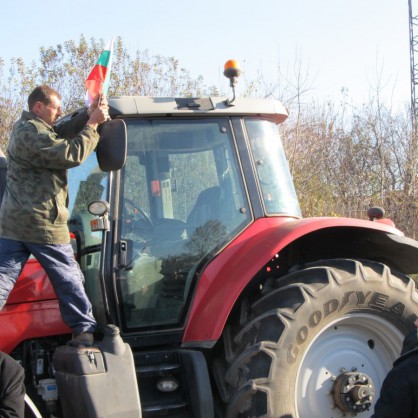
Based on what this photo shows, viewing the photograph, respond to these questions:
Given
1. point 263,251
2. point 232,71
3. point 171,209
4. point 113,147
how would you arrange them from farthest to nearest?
point 232,71, point 171,209, point 263,251, point 113,147

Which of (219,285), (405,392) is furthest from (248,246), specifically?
(405,392)

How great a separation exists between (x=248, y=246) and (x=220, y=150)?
2.02ft

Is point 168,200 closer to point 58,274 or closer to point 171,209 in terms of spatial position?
point 171,209

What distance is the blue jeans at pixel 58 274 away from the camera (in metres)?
3.07

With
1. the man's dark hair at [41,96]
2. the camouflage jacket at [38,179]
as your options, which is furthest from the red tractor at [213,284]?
the man's dark hair at [41,96]

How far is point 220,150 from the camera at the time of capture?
3.61 meters

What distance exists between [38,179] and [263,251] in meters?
1.27

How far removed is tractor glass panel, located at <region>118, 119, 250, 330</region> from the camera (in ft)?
11.2

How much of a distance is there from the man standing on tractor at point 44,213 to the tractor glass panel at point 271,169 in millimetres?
995

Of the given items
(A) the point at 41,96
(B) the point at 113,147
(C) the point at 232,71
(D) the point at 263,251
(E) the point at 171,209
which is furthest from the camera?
(C) the point at 232,71

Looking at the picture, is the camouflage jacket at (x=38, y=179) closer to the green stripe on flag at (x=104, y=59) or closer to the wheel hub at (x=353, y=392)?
the green stripe on flag at (x=104, y=59)

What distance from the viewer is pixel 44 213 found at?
10.1 ft

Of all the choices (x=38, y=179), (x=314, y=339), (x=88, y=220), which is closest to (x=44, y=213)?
(x=38, y=179)

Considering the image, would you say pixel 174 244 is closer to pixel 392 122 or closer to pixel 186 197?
pixel 186 197
